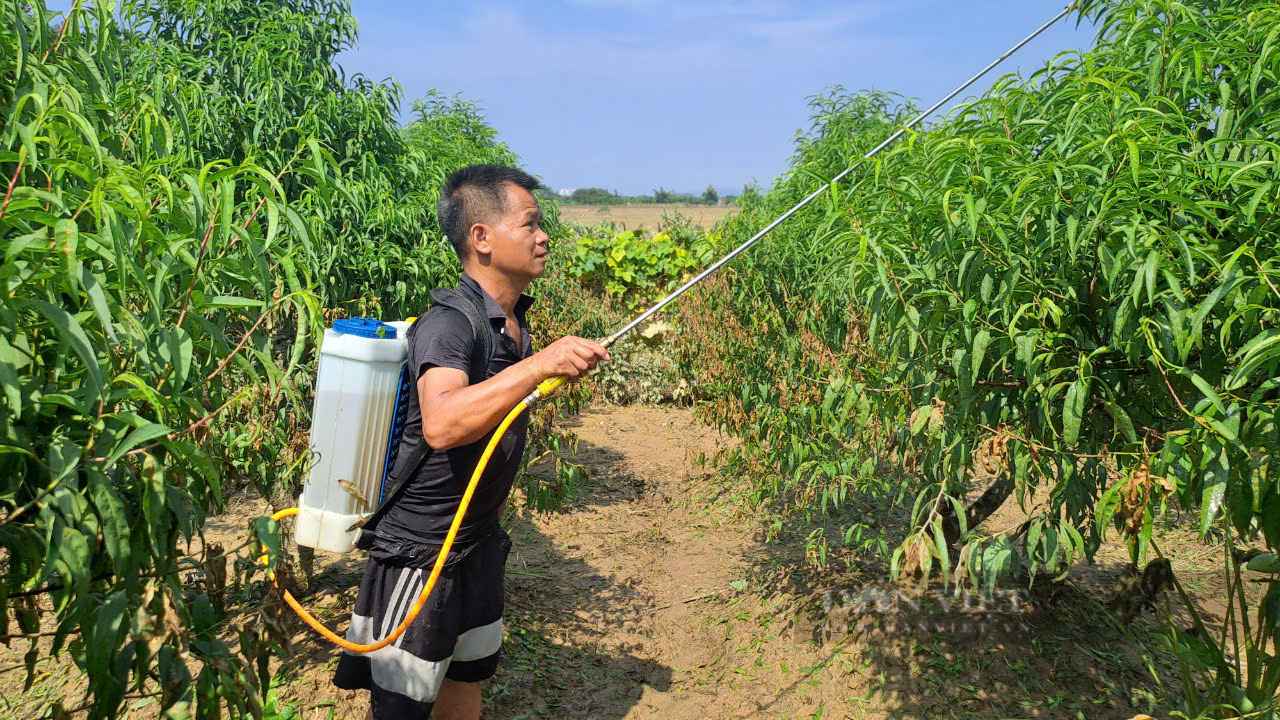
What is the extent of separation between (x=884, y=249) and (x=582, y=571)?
12.3 feet

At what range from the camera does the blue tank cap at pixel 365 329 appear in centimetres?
260

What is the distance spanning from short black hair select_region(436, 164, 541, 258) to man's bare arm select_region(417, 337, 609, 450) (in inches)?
21.8

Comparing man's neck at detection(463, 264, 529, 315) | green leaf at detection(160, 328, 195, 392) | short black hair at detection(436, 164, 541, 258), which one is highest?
short black hair at detection(436, 164, 541, 258)

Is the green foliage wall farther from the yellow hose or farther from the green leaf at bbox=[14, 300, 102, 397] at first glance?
the yellow hose

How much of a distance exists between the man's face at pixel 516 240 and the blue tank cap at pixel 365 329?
0.38 meters

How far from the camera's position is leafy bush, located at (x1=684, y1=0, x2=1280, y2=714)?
187 cm

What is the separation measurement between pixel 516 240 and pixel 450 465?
69 centimetres

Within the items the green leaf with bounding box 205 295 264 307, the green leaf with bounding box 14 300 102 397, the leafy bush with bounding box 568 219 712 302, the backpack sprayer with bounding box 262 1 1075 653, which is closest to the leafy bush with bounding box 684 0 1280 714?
the backpack sprayer with bounding box 262 1 1075 653

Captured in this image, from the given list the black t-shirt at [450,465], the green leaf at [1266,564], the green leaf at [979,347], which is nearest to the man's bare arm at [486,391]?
the black t-shirt at [450,465]

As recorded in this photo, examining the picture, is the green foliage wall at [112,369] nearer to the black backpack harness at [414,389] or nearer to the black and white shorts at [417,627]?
the black backpack harness at [414,389]

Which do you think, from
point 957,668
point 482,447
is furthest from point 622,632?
point 482,447

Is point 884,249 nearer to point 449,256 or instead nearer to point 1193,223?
point 1193,223

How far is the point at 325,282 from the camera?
3840 millimetres

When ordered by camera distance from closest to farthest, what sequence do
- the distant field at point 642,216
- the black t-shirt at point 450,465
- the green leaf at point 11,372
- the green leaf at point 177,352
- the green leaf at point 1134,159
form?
the green leaf at point 11,372 < the green leaf at point 177,352 < the green leaf at point 1134,159 < the black t-shirt at point 450,465 < the distant field at point 642,216
